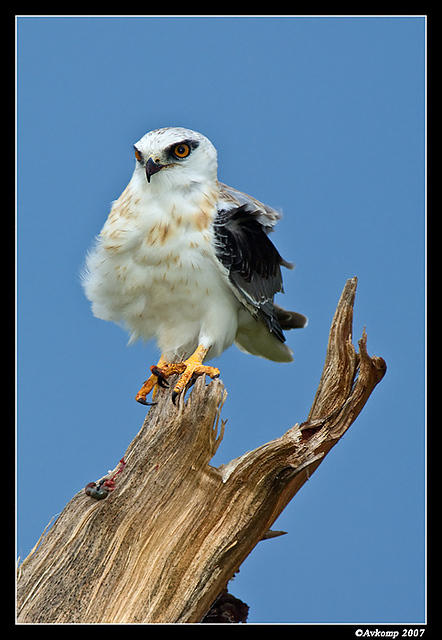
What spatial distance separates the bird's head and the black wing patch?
253 millimetres

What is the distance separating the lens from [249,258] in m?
4.41

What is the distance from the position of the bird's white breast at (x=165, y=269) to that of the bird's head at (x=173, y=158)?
2.6 inches

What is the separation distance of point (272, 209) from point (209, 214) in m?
0.57

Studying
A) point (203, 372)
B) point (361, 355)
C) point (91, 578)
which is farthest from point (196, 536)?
point (361, 355)

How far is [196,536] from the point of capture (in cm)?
379

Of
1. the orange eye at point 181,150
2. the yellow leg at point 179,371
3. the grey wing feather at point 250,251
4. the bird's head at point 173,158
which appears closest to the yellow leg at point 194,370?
the yellow leg at point 179,371

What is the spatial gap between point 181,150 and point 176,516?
5.97 ft

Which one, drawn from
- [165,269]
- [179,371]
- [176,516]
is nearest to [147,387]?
[179,371]

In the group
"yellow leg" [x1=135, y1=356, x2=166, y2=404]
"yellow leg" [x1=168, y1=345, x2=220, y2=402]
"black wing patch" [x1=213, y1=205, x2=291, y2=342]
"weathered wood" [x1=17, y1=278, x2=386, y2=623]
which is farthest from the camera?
"yellow leg" [x1=135, y1=356, x2=166, y2=404]

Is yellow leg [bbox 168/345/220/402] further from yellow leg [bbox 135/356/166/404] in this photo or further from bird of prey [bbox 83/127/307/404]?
yellow leg [bbox 135/356/166/404]

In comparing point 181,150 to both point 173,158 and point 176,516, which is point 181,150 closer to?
point 173,158

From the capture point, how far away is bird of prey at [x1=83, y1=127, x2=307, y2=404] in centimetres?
424

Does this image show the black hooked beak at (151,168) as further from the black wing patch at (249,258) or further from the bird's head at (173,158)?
the black wing patch at (249,258)

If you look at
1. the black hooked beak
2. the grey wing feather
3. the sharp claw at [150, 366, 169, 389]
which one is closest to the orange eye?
the black hooked beak
